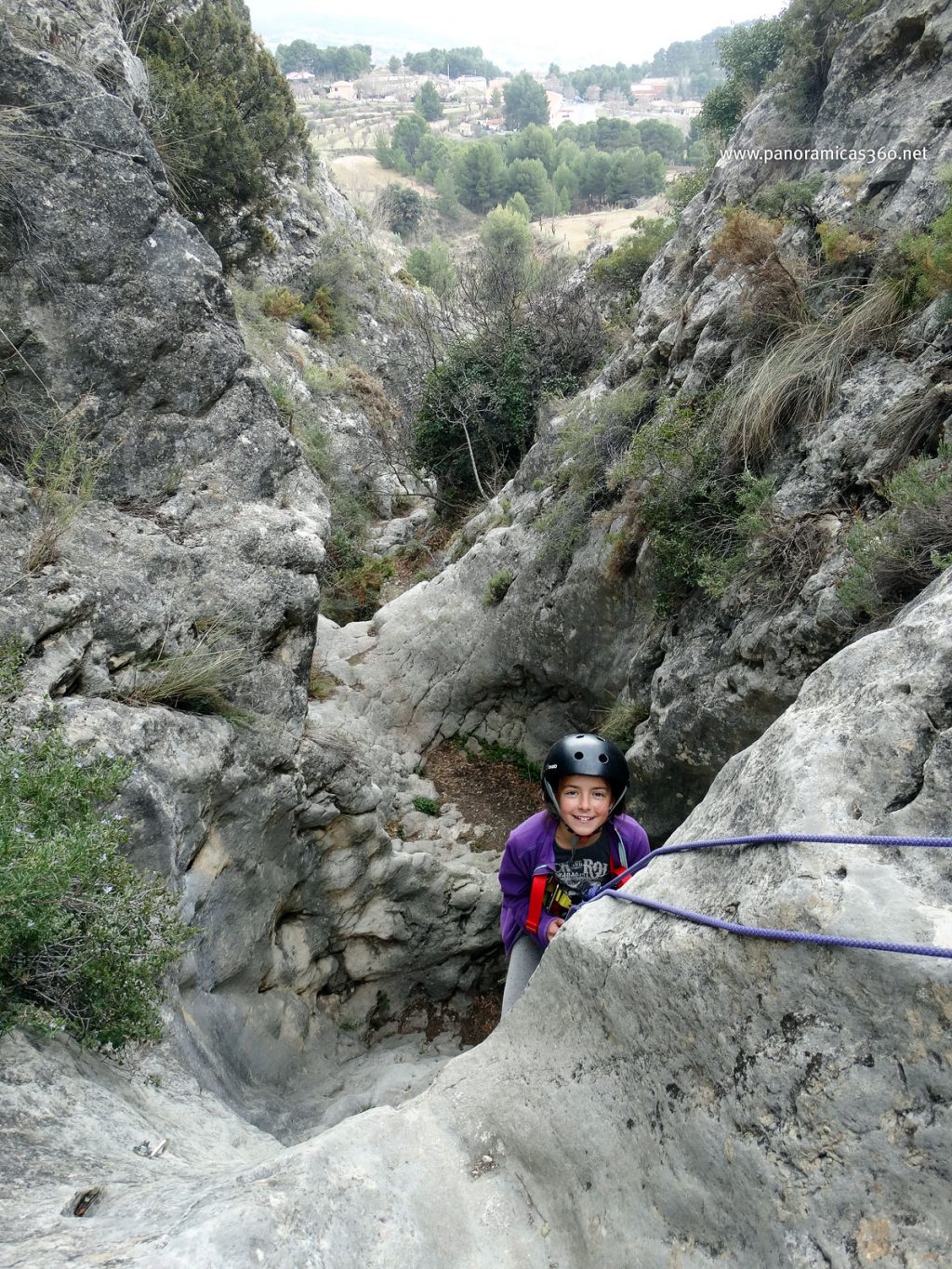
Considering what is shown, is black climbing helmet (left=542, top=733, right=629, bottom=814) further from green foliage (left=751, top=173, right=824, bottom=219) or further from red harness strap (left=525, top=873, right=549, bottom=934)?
green foliage (left=751, top=173, right=824, bottom=219)

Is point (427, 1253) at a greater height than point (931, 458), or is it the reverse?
point (931, 458)

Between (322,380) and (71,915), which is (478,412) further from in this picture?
(71,915)

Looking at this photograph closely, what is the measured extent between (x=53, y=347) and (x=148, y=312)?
95 cm

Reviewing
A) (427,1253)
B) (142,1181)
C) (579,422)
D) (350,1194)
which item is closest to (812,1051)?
(427,1253)

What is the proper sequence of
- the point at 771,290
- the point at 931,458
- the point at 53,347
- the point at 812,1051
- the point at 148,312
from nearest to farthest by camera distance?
the point at 812,1051 → the point at 931,458 → the point at 53,347 → the point at 148,312 → the point at 771,290

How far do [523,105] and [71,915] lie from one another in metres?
164

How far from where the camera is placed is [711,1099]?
253 cm

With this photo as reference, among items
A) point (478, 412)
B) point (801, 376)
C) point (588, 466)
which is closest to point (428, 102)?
point (478, 412)

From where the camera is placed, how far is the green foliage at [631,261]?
16.6m

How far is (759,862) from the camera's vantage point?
2.71m

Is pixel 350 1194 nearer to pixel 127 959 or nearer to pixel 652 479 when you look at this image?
pixel 127 959

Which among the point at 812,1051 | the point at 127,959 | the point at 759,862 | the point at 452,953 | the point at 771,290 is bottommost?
the point at 452,953

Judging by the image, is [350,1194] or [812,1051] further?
[350,1194]

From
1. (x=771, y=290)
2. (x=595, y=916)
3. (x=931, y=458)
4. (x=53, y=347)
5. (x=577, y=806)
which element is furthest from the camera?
(x=771, y=290)
